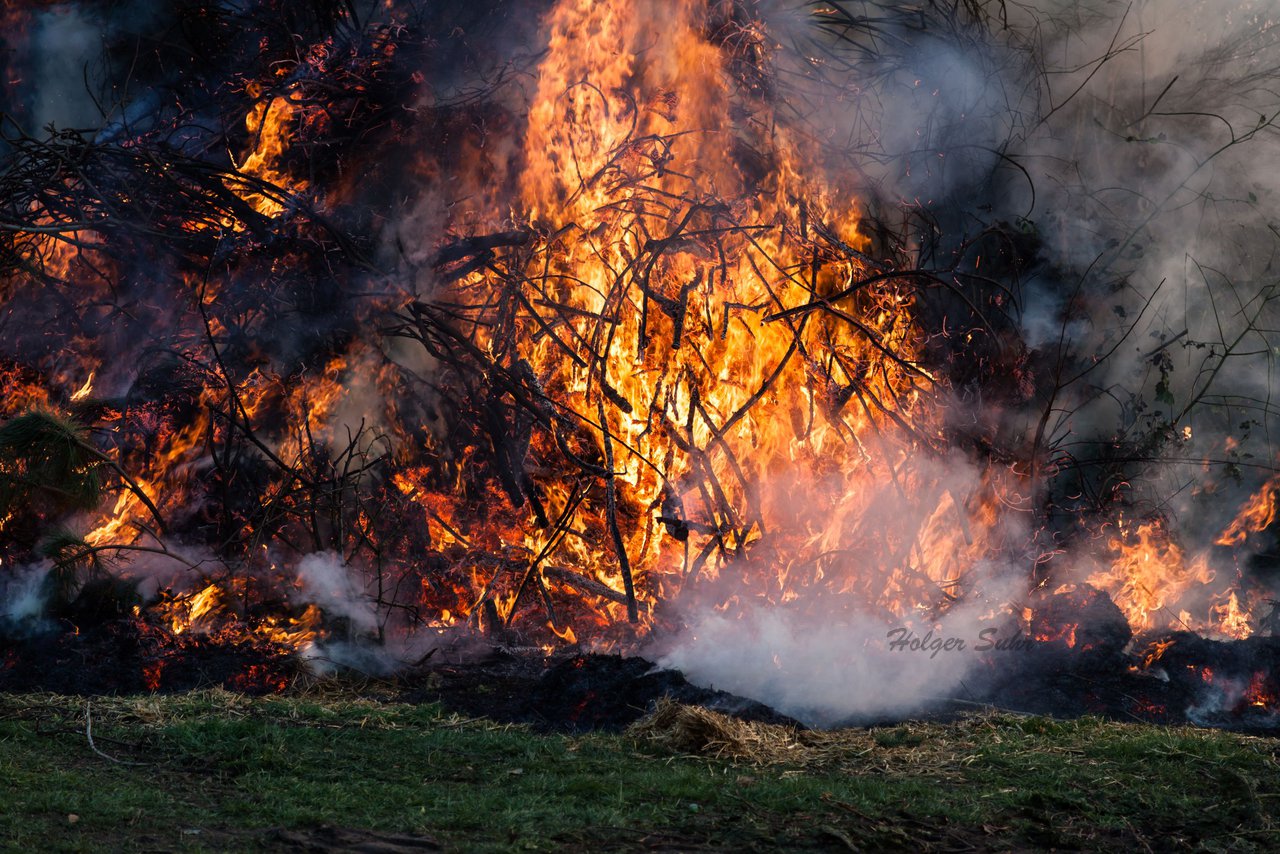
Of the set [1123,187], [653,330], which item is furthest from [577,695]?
[1123,187]

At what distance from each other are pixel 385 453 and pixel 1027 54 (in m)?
6.81

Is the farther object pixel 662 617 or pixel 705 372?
pixel 705 372

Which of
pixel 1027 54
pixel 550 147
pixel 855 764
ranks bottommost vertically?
pixel 855 764

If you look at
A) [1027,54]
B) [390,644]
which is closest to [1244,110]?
[1027,54]

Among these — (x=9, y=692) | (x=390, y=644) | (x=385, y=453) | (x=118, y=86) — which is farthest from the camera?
(x=118, y=86)

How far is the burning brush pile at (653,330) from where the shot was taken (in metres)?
8.43

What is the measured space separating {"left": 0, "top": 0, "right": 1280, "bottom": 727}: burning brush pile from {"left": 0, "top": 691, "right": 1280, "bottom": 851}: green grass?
1.64 m

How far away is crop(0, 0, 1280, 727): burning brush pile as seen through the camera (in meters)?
8.43

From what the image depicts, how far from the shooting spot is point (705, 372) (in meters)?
9.20

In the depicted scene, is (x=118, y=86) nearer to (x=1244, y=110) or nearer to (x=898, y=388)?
(x=898, y=388)

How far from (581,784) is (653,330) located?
4.93 meters

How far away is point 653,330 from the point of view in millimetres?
9227

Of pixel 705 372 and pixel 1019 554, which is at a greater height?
pixel 705 372

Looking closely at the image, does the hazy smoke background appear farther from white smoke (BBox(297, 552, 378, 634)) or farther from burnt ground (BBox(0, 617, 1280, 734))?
white smoke (BBox(297, 552, 378, 634))
